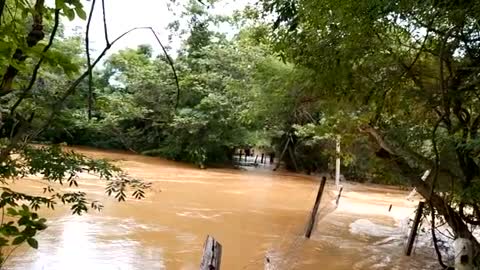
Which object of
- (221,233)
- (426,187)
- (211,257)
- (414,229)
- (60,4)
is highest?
(60,4)

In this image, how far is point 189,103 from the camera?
21078mm

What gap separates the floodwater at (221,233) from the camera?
6.61 m

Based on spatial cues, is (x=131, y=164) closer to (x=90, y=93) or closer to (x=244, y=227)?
(x=244, y=227)

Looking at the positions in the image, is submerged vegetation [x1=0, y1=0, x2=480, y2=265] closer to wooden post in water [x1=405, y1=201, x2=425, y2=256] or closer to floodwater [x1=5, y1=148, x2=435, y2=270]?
wooden post in water [x1=405, y1=201, x2=425, y2=256]

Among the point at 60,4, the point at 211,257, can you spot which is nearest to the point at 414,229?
the point at 211,257

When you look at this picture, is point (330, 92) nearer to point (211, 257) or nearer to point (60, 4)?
point (211, 257)

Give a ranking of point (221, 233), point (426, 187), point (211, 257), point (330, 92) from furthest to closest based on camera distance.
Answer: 1. point (221, 233)
2. point (330, 92)
3. point (426, 187)
4. point (211, 257)

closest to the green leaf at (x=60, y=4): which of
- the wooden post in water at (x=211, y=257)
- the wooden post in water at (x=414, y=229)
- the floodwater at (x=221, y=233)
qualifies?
the wooden post in water at (x=211, y=257)

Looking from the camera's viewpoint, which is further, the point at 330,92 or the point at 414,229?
the point at 414,229

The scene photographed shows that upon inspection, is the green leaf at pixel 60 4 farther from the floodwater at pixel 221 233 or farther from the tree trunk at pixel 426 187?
the tree trunk at pixel 426 187

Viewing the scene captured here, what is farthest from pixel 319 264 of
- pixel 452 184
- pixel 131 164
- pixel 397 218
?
pixel 131 164

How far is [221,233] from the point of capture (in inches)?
340

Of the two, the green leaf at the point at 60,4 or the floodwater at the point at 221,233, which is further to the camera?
the floodwater at the point at 221,233

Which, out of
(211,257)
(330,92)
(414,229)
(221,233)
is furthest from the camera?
(221,233)
